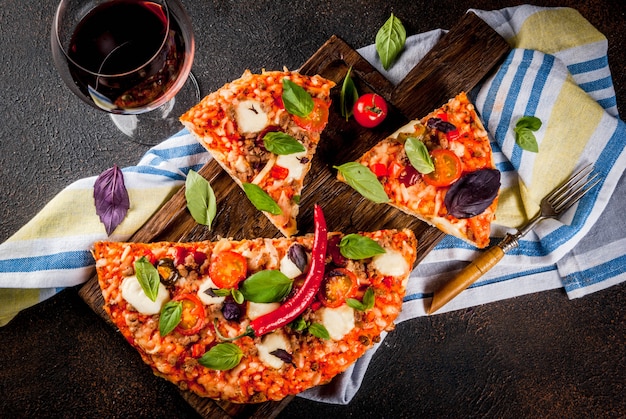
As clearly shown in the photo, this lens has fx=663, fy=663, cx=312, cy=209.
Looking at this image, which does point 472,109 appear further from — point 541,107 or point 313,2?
point 313,2

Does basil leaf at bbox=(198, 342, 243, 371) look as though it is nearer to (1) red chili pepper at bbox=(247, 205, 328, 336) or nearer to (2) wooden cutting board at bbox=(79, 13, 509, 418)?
(1) red chili pepper at bbox=(247, 205, 328, 336)

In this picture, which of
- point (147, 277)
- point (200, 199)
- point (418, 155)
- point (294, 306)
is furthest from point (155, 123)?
point (418, 155)

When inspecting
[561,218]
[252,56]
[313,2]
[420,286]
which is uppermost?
[313,2]

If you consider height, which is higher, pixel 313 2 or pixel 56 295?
pixel 313 2

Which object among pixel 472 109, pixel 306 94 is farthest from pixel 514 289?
pixel 306 94

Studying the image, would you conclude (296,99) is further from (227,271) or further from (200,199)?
(227,271)

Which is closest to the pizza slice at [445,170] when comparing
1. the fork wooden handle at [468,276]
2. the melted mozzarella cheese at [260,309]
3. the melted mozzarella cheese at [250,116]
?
the fork wooden handle at [468,276]
